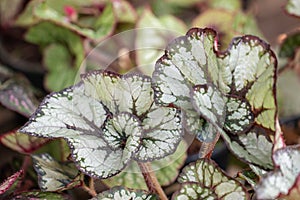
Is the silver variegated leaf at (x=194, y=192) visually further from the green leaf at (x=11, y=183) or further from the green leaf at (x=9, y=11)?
the green leaf at (x=9, y=11)

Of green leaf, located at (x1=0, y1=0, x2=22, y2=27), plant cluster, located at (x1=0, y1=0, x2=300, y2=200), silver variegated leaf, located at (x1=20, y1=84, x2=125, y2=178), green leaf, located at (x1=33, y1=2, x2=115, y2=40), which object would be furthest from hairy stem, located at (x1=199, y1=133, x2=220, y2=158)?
green leaf, located at (x1=0, y1=0, x2=22, y2=27)

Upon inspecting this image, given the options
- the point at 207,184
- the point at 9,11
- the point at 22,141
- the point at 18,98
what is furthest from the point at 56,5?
the point at 207,184

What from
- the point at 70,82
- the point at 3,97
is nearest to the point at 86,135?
the point at 3,97

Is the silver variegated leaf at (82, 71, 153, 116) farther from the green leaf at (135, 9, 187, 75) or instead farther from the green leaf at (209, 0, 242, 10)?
the green leaf at (209, 0, 242, 10)

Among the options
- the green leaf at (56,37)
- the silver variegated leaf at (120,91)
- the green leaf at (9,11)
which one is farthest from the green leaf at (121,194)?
the green leaf at (9,11)

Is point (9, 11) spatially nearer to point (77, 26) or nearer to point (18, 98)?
point (77, 26)

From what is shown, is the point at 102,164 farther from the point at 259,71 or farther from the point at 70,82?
the point at 70,82

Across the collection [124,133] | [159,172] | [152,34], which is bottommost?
[159,172]
